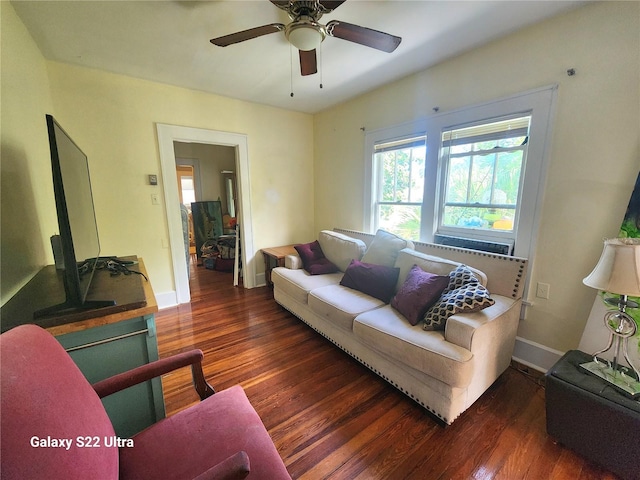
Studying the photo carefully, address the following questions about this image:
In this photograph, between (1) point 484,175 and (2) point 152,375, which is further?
(1) point 484,175

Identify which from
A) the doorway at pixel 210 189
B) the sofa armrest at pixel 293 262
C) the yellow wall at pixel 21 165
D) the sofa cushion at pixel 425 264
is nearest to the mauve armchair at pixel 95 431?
the yellow wall at pixel 21 165

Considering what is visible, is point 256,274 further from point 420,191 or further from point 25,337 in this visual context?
point 25,337

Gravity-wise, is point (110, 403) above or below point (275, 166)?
below

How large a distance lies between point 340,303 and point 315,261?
100cm

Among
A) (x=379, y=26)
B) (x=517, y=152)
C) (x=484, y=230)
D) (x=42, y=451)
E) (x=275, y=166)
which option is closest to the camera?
(x=42, y=451)

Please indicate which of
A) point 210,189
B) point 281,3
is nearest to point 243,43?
point 281,3

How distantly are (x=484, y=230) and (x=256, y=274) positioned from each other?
303cm

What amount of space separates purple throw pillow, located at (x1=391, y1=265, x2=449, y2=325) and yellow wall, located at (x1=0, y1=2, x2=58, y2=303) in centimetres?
228

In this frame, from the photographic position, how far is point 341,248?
3.07 metres

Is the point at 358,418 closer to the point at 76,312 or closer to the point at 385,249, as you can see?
the point at 385,249

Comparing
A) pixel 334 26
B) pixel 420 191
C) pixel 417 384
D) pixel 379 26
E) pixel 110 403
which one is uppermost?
pixel 379 26

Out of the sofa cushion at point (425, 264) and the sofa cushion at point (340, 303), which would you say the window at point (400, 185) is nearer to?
the sofa cushion at point (425, 264)

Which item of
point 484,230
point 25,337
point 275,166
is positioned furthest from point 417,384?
point 275,166

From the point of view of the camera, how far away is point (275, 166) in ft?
12.9
